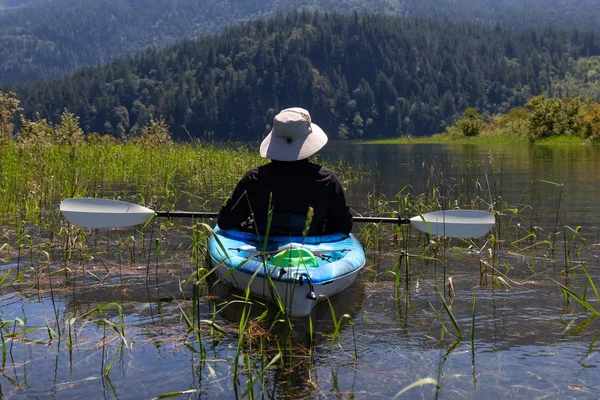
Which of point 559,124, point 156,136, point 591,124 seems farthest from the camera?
point 559,124

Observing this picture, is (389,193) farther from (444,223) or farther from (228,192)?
(444,223)

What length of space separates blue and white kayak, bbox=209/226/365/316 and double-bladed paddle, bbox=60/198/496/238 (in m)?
0.91

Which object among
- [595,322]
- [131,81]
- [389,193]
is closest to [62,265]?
[595,322]

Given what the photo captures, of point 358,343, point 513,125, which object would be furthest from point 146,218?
point 513,125

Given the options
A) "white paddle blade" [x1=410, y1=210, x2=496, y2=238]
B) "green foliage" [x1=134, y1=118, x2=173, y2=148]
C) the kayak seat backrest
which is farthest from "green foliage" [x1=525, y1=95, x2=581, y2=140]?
the kayak seat backrest

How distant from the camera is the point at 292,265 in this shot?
5488 mm

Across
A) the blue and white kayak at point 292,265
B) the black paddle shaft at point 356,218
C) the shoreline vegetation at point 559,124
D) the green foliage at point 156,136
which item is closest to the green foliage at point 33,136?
the green foliage at point 156,136

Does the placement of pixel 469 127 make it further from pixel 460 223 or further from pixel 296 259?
pixel 296 259

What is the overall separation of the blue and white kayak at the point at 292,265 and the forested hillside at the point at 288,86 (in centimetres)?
14815

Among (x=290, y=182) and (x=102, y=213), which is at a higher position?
(x=290, y=182)

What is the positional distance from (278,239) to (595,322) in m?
2.68

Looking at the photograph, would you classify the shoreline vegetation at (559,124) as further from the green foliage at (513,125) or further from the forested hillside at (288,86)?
the forested hillside at (288,86)

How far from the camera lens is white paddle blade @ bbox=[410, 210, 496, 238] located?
7103 mm

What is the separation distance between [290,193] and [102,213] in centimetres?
237
